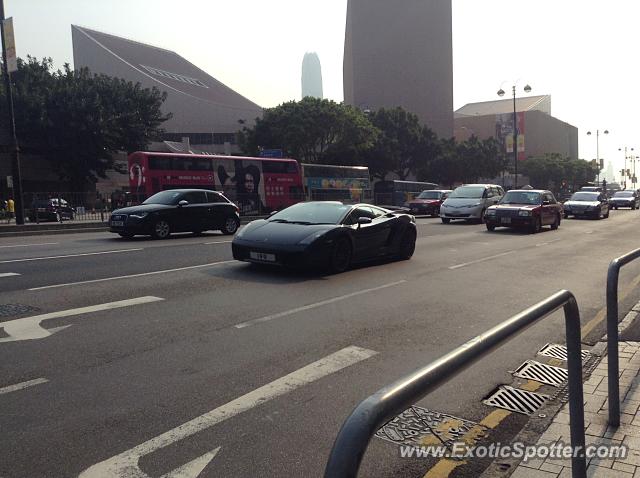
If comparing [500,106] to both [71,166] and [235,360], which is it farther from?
[235,360]

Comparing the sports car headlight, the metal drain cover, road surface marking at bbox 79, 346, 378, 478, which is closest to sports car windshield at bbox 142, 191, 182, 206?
the sports car headlight

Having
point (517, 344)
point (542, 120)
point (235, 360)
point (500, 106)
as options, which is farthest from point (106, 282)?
point (500, 106)

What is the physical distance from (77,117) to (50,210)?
946 inches

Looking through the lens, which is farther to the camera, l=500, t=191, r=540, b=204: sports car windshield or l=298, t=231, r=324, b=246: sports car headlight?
l=500, t=191, r=540, b=204: sports car windshield

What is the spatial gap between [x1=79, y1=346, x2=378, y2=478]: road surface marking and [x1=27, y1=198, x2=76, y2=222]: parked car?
832 inches

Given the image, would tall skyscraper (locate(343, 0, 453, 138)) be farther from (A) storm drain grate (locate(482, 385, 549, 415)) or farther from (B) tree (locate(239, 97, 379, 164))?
(A) storm drain grate (locate(482, 385, 549, 415))

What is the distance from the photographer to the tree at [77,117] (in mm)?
44312

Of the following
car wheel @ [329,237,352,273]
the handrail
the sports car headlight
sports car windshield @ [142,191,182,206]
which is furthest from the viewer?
sports car windshield @ [142,191,182,206]

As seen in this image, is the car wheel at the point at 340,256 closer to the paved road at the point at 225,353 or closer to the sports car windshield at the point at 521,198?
the paved road at the point at 225,353

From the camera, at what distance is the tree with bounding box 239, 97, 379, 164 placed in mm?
48250

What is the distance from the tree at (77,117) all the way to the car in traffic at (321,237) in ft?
131

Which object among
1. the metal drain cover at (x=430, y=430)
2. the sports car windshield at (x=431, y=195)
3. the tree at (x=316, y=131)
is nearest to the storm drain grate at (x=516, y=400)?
the metal drain cover at (x=430, y=430)

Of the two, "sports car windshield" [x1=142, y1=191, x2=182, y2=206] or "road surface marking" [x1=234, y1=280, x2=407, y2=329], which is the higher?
"sports car windshield" [x1=142, y1=191, x2=182, y2=206]

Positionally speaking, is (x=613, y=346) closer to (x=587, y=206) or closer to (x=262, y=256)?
(x=262, y=256)
